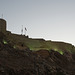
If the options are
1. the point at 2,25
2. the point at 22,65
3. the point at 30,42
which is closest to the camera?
the point at 22,65

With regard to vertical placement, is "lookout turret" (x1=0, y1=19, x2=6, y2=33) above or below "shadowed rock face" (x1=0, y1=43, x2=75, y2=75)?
above

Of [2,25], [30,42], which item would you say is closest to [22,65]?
[2,25]

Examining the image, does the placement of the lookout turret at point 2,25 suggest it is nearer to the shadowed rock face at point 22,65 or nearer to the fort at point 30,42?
the fort at point 30,42

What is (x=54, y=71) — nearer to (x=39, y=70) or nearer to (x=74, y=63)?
(x=39, y=70)

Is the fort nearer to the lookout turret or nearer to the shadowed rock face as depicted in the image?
the lookout turret

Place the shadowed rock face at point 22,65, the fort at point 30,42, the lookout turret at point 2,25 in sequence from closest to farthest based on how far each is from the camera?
1. the shadowed rock face at point 22,65
2. the fort at point 30,42
3. the lookout turret at point 2,25

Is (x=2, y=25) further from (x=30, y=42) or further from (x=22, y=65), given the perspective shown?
(x=22, y=65)

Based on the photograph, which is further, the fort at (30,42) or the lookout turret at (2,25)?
the lookout turret at (2,25)

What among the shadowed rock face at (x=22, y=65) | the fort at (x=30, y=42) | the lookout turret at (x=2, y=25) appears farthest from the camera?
the lookout turret at (x=2, y=25)

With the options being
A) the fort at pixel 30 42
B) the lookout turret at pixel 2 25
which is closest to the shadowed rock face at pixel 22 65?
the fort at pixel 30 42

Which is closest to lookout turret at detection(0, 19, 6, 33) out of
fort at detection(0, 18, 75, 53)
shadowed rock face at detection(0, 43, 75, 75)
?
fort at detection(0, 18, 75, 53)

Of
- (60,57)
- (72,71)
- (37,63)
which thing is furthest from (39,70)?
(60,57)

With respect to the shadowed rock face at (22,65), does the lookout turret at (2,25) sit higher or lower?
higher

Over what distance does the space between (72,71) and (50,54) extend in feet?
12.2
